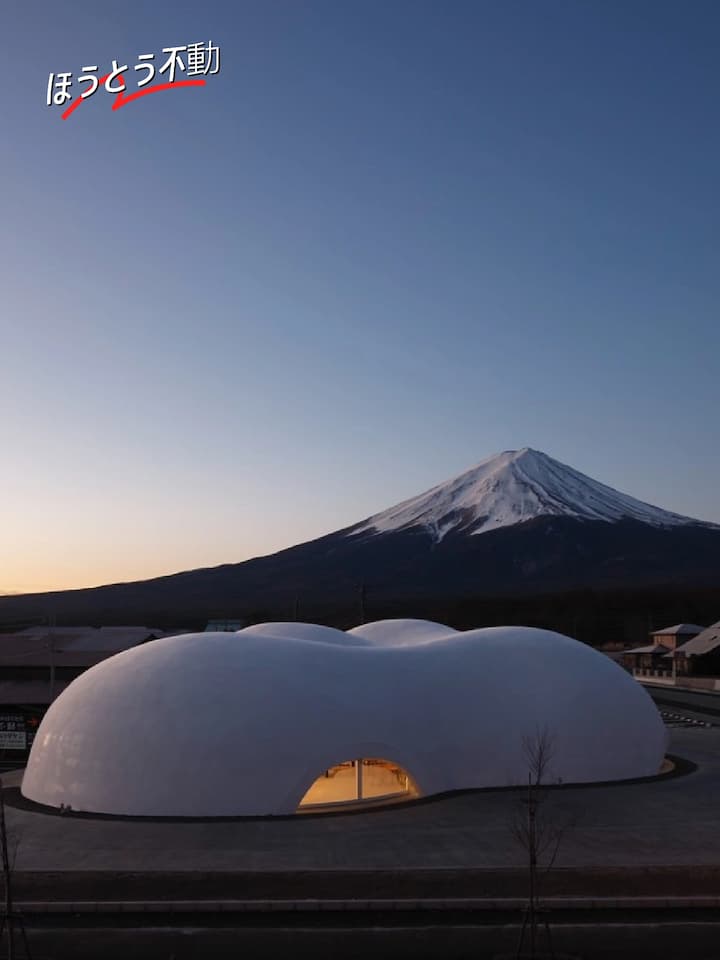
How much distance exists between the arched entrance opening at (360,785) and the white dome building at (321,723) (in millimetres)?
68

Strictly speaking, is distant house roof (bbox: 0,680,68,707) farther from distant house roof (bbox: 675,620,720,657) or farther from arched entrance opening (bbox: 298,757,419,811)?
distant house roof (bbox: 675,620,720,657)

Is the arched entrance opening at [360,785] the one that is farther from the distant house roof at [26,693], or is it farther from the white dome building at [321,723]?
the distant house roof at [26,693]

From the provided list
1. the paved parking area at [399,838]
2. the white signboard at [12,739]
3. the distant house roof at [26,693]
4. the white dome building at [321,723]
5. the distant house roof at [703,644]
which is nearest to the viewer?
the paved parking area at [399,838]

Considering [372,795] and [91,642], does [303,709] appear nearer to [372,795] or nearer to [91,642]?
[372,795]

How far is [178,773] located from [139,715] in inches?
69.3

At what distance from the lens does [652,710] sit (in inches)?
1037

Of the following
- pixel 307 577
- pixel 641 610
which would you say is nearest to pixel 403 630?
pixel 641 610

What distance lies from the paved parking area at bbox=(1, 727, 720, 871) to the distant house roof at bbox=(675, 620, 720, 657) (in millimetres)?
45055

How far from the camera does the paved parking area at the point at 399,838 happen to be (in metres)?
16.7

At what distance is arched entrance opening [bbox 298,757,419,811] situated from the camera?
22328 mm

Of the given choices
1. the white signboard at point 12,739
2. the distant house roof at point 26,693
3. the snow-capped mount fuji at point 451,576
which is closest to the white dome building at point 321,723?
the white signboard at point 12,739

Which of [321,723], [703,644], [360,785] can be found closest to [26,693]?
[360,785]

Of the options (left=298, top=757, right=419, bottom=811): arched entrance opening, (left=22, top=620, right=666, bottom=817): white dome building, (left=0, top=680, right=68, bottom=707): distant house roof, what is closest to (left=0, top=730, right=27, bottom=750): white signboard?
(left=0, top=680, right=68, bottom=707): distant house roof

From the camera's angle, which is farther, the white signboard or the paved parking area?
the white signboard
